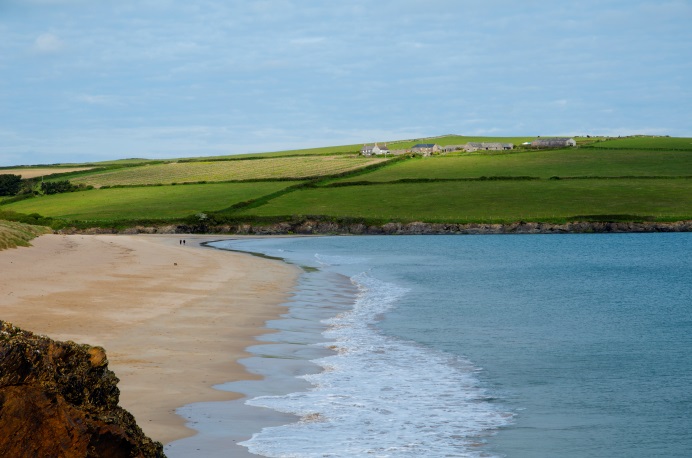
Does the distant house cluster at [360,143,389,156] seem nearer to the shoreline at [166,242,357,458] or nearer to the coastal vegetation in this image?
the coastal vegetation

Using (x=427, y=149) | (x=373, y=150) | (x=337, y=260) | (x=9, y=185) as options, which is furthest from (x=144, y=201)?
(x=427, y=149)

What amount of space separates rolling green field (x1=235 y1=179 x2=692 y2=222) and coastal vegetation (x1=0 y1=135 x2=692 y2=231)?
0.13 m

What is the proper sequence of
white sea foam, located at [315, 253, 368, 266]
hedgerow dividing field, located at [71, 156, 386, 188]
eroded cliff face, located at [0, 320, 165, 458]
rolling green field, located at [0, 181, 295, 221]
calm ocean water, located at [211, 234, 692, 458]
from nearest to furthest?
eroded cliff face, located at [0, 320, 165, 458] < calm ocean water, located at [211, 234, 692, 458] < white sea foam, located at [315, 253, 368, 266] < rolling green field, located at [0, 181, 295, 221] < hedgerow dividing field, located at [71, 156, 386, 188]

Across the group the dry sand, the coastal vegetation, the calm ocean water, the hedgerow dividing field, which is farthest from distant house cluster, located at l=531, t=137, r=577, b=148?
the dry sand

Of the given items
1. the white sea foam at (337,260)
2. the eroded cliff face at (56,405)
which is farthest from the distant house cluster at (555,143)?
the eroded cliff face at (56,405)

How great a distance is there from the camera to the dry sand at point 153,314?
1391 cm

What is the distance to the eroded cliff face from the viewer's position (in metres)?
6.60

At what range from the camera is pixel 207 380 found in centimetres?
1496

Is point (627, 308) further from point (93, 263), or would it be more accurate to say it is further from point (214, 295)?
point (93, 263)

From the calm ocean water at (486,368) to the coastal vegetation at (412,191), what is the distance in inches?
2135

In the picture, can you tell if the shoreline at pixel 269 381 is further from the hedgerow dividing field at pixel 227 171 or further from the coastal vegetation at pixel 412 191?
the hedgerow dividing field at pixel 227 171

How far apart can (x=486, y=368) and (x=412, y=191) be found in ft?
305

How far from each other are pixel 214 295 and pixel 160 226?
70007 millimetres

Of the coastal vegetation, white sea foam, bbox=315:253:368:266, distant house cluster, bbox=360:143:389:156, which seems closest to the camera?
white sea foam, bbox=315:253:368:266
